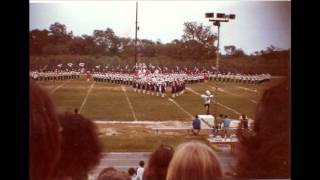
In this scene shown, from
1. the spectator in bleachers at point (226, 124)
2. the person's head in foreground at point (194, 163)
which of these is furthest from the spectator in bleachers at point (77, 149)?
the spectator in bleachers at point (226, 124)

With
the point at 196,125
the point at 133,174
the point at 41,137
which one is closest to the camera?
the point at 41,137

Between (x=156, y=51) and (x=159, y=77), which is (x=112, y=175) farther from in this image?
(x=156, y=51)

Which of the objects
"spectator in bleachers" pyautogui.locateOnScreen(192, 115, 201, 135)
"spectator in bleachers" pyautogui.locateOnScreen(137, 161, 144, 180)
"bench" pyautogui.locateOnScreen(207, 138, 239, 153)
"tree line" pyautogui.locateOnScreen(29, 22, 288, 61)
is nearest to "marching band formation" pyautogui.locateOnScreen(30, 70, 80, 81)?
"tree line" pyautogui.locateOnScreen(29, 22, 288, 61)

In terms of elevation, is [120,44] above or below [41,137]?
above

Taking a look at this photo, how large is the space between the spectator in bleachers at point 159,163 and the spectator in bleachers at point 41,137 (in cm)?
90

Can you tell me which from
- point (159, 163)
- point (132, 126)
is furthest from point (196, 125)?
point (132, 126)

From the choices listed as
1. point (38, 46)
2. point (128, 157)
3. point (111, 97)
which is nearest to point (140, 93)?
point (111, 97)

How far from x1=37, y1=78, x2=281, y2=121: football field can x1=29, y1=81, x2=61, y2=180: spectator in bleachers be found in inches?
4.5

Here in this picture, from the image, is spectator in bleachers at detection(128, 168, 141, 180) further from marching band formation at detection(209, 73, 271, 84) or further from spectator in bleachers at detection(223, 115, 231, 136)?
marching band formation at detection(209, 73, 271, 84)

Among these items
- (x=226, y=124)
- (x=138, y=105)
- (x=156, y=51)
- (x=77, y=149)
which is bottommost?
(x=77, y=149)

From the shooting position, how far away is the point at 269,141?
549cm

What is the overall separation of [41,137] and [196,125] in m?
1.53

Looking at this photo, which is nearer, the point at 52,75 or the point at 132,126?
the point at 52,75
